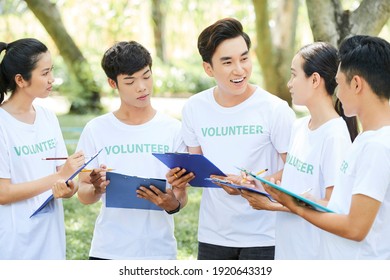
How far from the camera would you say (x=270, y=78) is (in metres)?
13.6

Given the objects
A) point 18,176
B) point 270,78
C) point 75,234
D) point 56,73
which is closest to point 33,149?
point 18,176

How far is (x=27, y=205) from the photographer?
3.42 meters

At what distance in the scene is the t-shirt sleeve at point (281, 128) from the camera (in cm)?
345

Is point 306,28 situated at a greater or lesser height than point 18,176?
lesser

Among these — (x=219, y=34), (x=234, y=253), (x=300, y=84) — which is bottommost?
(x=234, y=253)

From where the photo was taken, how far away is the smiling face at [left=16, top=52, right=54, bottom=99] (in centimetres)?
349

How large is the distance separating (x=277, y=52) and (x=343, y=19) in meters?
7.53

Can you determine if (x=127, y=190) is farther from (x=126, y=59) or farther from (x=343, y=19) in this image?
(x=343, y=19)

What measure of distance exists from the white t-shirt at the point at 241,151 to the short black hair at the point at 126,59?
40 cm

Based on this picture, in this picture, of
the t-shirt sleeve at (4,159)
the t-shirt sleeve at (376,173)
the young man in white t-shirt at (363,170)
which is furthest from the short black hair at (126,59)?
the t-shirt sleeve at (376,173)

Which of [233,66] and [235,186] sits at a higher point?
[233,66]

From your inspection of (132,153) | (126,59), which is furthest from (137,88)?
(132,153)
